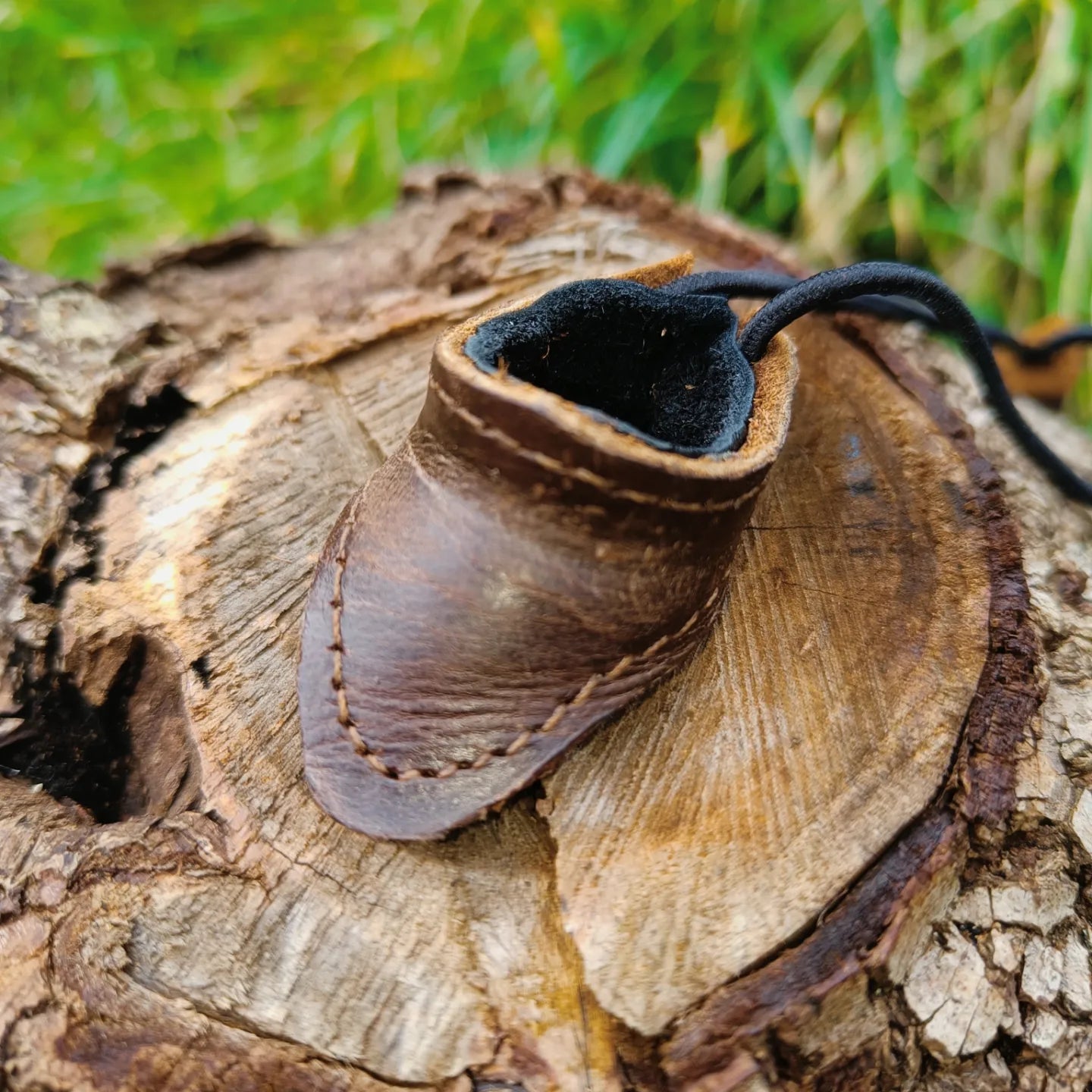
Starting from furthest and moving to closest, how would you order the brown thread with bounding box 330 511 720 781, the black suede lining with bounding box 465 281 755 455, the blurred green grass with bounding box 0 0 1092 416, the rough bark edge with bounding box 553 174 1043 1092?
the blurred green grass with bounding box 0 0 1092 416 → the black suede lining with bounding box 465 281 755 455 → the brown thread with bounding box 330 511 720 781 → the rough bark edge with bounding box 553 174 1043 1092

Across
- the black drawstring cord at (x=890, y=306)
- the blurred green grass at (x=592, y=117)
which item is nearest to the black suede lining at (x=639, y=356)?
the black drawstring cord at (x=890, y=306)

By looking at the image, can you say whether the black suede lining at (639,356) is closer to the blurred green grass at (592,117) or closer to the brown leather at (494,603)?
the brown leather at (494,603)

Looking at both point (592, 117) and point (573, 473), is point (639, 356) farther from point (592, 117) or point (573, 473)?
point (592, 117)

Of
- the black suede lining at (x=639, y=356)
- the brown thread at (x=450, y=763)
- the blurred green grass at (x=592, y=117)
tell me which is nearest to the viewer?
the brown thread at (x=450, y=763)

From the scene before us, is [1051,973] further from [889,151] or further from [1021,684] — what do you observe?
A: [889,151]

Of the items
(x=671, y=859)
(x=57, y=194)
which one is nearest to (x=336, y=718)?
(x=671, y=859)

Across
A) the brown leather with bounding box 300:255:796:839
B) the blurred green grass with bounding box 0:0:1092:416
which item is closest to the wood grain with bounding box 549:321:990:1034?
the brown leather with bounding box 300:255:796:839

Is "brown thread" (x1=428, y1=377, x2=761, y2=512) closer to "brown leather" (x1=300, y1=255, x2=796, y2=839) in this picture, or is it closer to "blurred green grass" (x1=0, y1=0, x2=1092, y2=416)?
"brown leather" (x1=300, y1=255, x2=796, y2=839)
